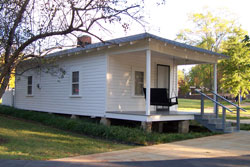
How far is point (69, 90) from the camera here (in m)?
13.4

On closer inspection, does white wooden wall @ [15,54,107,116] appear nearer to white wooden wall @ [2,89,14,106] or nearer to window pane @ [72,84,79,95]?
window pane @ [72,84,79,95]

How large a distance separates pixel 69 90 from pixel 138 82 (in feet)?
11.5

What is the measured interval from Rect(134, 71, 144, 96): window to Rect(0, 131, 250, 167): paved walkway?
14.5ft

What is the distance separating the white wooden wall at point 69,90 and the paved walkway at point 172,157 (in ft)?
14.1

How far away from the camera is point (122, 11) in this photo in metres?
8.59

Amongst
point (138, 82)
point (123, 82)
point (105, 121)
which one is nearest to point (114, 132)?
point (105, 121)

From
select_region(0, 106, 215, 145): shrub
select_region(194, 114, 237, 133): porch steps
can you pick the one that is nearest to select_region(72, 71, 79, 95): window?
select_region(0, 106, 215, 145): shrub

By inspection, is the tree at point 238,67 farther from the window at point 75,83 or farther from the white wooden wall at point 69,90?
the window at point 75,83

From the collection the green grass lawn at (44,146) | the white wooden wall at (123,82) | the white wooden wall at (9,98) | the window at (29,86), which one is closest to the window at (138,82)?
the white wooden wall at (123,82)

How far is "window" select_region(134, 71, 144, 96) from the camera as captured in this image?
1259cm

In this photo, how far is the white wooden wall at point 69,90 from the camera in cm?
1168

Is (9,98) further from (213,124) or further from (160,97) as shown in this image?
(213,124)

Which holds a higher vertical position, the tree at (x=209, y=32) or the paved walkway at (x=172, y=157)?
the tree at (x=209, y=32)

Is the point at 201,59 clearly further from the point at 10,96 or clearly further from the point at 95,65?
the point at 10,96
